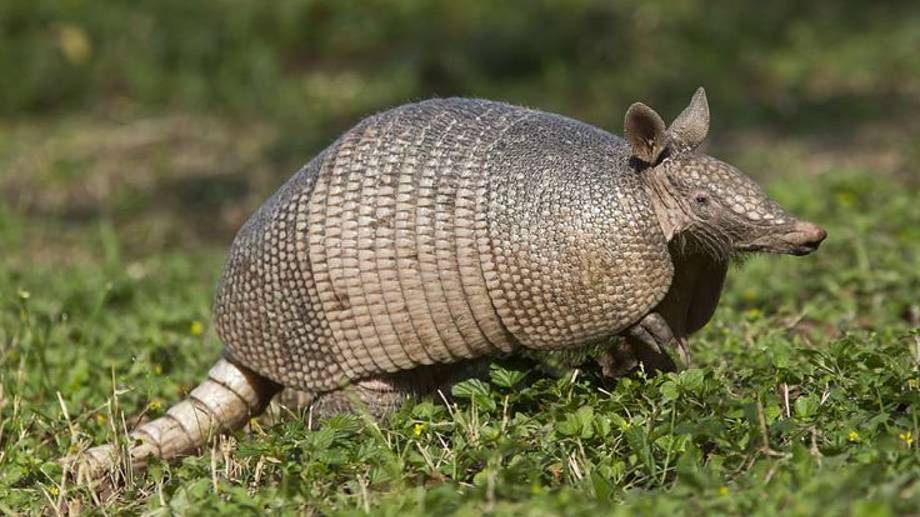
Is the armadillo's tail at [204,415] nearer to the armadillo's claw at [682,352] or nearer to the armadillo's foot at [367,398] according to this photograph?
the armadillo's foot at [367,398]

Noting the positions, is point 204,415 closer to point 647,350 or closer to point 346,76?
point 647,350

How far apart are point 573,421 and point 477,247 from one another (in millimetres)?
765

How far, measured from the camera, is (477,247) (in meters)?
5.34

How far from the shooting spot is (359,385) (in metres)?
5.74

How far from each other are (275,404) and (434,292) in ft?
4.20

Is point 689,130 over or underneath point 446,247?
over

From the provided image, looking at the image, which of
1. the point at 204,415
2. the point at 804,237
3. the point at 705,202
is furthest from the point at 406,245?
the point at 804,237

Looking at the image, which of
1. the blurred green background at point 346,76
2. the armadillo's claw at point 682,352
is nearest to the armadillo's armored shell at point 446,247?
the armadillo's claw at point 682,352

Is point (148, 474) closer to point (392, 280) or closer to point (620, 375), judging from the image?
point (392, 280)

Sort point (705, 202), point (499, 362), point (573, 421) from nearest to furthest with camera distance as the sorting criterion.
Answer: point (573, 421), point (705, 202), point (499, 362)

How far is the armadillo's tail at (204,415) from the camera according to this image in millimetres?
5828

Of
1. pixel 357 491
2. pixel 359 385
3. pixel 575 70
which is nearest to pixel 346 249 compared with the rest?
pixel 359 385

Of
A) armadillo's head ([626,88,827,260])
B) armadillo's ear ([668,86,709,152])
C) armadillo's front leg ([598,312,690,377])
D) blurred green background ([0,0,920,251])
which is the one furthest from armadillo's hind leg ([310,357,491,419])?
blurred green background ([0,0,920,251])

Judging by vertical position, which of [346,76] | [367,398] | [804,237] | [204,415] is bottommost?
[204,415]
